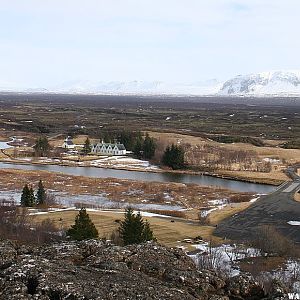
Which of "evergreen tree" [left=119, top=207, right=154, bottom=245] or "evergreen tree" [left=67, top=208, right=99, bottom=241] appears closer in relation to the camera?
"evergreen tree" [left=119, top=207, right=154, bottom=245]

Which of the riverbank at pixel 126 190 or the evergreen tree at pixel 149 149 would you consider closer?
the riverbank at pixel 126 190

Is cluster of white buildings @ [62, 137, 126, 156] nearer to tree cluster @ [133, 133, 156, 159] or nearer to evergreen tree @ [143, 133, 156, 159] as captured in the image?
tree cluster @ [133, 133, 156, 159]

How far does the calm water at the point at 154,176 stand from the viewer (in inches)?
2712

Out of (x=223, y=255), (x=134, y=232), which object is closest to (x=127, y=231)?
(x=134, y=232)

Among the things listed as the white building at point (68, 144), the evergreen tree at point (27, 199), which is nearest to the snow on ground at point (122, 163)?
the white building at point (68, 144)

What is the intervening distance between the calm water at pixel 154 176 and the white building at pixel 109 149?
1555 cm

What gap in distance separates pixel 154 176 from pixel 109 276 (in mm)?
66110

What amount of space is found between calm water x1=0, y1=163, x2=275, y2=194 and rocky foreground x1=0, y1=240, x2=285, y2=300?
5304cm

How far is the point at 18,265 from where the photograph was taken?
443 inches

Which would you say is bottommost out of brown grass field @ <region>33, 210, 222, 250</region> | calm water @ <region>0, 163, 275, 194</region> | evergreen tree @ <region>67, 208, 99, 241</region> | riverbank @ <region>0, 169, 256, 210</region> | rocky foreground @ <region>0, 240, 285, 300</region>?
calm water @ <region>0, 163, 275, 194</region>

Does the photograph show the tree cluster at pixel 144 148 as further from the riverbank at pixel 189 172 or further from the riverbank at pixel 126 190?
the riverbank at pixel 126 190

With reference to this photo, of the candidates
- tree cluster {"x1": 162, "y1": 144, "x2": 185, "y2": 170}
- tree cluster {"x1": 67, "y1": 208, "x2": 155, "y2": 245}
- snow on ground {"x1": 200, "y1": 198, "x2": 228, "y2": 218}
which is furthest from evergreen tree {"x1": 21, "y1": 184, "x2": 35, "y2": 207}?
tree cluster {"x1": 162, "y1": 144, "x2": 185, "y2": 170}

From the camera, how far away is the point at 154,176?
77375mm

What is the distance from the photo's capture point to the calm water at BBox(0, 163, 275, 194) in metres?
68.9
